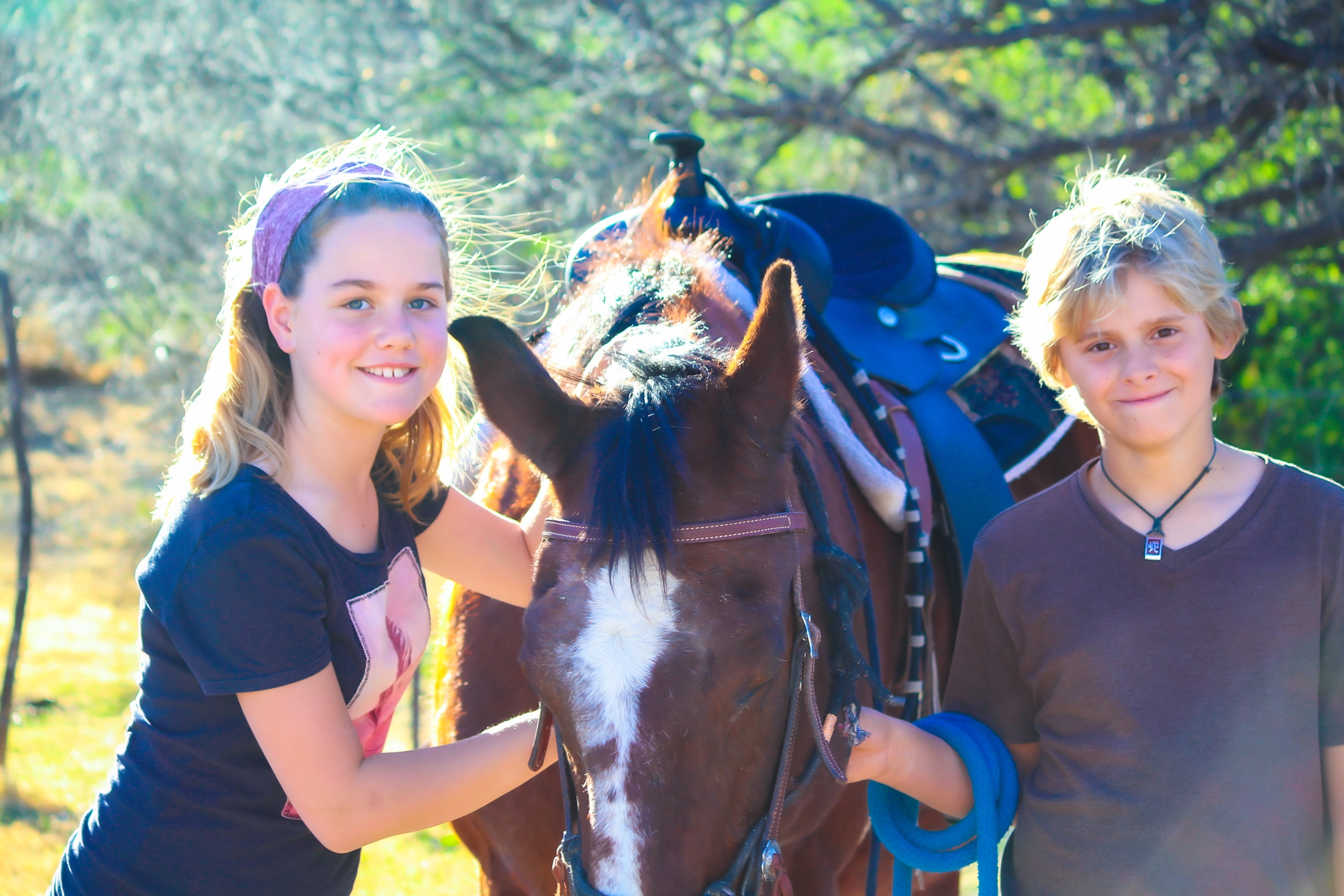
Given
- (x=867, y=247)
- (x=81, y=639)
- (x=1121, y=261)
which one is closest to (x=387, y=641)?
(x=1121, y=261)

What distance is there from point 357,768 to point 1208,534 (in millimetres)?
1311

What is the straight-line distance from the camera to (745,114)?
5594 millimetres

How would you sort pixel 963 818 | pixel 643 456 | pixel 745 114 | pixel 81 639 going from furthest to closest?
1. pixel 81 639
2. pixel 745 114
3. pixel 963 818
4. pixel 643 456

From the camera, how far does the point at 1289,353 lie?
5.59 metres

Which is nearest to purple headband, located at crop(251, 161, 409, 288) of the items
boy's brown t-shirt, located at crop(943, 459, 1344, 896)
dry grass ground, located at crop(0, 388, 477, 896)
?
boy's brown t-shirt, located at crop(943, 459, 1344, 896)

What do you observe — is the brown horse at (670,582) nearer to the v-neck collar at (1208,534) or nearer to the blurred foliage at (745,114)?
the v-neck collar at (1208,534)

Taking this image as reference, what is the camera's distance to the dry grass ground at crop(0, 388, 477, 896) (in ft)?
13.2

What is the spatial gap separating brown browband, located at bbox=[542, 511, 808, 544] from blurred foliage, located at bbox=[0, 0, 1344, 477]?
353 cm

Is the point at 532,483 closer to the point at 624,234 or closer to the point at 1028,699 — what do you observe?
the point at 624,234

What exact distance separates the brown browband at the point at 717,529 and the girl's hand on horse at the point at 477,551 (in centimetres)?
48

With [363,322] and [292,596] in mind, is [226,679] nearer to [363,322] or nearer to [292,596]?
[292,596]

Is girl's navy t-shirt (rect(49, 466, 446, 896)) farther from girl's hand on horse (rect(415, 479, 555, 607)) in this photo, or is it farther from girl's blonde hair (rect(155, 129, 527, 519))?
girl's hand on horse (rect(415, 479, 555, 607))

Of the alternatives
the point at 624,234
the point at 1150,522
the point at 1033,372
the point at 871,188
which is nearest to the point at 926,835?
the point at 1150,522

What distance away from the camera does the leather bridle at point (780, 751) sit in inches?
53.1
